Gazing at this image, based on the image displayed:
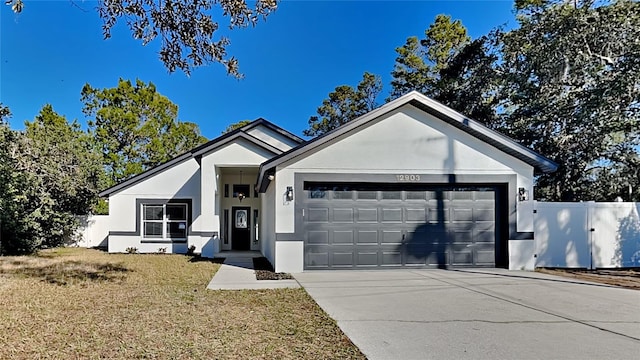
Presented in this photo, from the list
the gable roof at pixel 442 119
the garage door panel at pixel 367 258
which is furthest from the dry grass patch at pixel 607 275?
the garage door panel at pixel 367 258

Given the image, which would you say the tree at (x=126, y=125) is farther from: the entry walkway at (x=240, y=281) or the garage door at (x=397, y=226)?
the garage door at (x=397, y=226)

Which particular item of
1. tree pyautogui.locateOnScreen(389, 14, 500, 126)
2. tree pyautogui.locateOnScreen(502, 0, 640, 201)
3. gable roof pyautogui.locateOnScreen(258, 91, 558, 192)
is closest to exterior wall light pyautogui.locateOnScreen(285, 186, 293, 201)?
gable roof pyautogui.locateOnScreen(258, 91, 558, 192)

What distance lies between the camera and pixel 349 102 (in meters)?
36.1

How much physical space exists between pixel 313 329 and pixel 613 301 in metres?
5.94

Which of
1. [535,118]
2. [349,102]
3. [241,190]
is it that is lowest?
[241,190]

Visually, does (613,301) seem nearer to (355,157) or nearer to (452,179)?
(452,179)

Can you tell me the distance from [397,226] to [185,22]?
7.60m

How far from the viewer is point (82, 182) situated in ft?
68.6

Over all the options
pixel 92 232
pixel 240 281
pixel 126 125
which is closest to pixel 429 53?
pixel 126 125

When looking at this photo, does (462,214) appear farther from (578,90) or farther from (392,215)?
(578,90)

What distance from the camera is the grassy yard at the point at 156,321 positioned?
4.78 m

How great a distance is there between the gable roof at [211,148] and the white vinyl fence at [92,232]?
3533 millimetres

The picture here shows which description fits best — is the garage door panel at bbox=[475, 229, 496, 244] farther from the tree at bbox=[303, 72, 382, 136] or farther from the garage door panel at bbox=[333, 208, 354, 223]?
the tree at bbox=[303, 72, 382, 136]

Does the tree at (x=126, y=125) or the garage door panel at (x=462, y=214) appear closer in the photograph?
the garage door panel at (x=462, y=214)
